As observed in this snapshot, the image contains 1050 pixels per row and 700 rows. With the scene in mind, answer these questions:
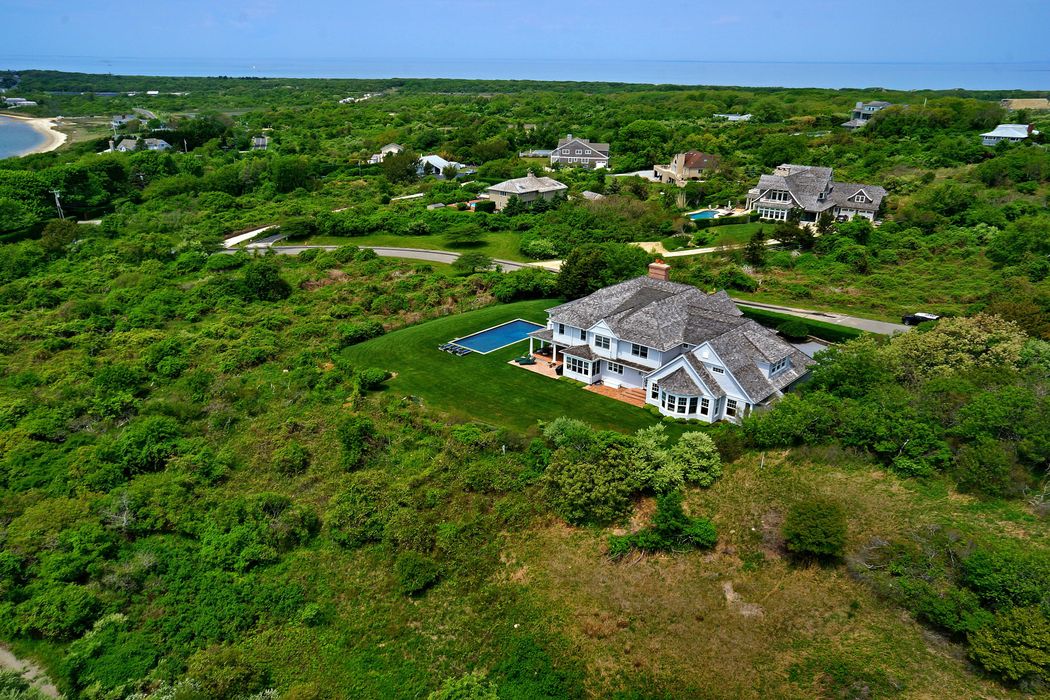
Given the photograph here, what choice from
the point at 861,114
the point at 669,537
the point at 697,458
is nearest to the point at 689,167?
the point at 861,114

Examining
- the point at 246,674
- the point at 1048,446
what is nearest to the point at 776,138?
the point at 1048,446

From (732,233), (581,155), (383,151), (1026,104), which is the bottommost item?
(732,233)

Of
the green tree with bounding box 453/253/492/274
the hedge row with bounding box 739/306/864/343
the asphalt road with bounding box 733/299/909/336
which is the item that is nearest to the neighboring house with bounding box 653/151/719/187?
the green tree with bounding box 453/253/492/274

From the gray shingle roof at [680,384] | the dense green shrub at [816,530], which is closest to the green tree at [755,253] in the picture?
the gray shingle roof at [680,384]

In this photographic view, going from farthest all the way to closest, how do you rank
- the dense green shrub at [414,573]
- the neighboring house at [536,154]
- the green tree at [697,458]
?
the neighboring house at [536,154] < the green tree at [697,458] < the dense green shrub at [414,573]

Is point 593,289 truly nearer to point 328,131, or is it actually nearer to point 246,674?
point 246,674

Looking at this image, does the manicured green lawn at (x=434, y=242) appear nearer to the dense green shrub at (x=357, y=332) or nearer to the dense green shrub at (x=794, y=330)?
the dense green shrub at (x=357, y=332)

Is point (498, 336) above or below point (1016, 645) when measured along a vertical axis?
above

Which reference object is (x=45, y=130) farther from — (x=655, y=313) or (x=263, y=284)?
(x=655, y=313)
